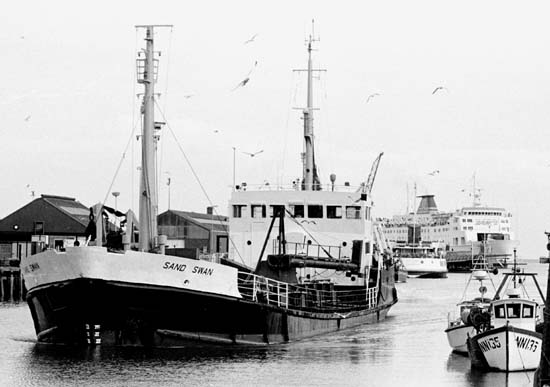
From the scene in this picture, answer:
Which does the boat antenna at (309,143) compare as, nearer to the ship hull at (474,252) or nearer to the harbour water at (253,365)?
the harbour water at (253,365)

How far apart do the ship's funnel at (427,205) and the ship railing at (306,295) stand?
14806 centimetres

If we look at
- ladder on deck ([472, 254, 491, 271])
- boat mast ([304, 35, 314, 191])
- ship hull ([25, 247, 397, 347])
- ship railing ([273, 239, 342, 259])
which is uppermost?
boat mast ([304, 35, 314, 191])

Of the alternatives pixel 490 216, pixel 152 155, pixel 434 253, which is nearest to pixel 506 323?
pixel 152 155

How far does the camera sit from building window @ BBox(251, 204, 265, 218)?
41.8 meters

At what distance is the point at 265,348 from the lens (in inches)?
1248

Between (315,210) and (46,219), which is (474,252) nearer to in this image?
(46,219)

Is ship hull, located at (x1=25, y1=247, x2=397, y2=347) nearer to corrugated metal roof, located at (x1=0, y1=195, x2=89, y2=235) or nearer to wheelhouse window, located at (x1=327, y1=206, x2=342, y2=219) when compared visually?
wheelhouse window, located at (x1=327, y1=206, x2=342, y2=219)

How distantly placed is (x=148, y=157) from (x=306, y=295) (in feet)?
27.8

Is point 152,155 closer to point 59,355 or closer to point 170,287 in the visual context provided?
point 170,287

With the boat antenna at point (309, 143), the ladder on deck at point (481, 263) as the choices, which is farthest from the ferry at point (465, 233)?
the boat antenna at point (309, 143)

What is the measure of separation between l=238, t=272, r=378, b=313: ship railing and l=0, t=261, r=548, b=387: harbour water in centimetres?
143

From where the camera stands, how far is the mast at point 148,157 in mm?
31391

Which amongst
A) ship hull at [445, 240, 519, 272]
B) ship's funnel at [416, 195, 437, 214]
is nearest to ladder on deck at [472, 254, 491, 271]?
ship hull at [445, 240, 519, 272]

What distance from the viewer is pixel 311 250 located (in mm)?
41531
